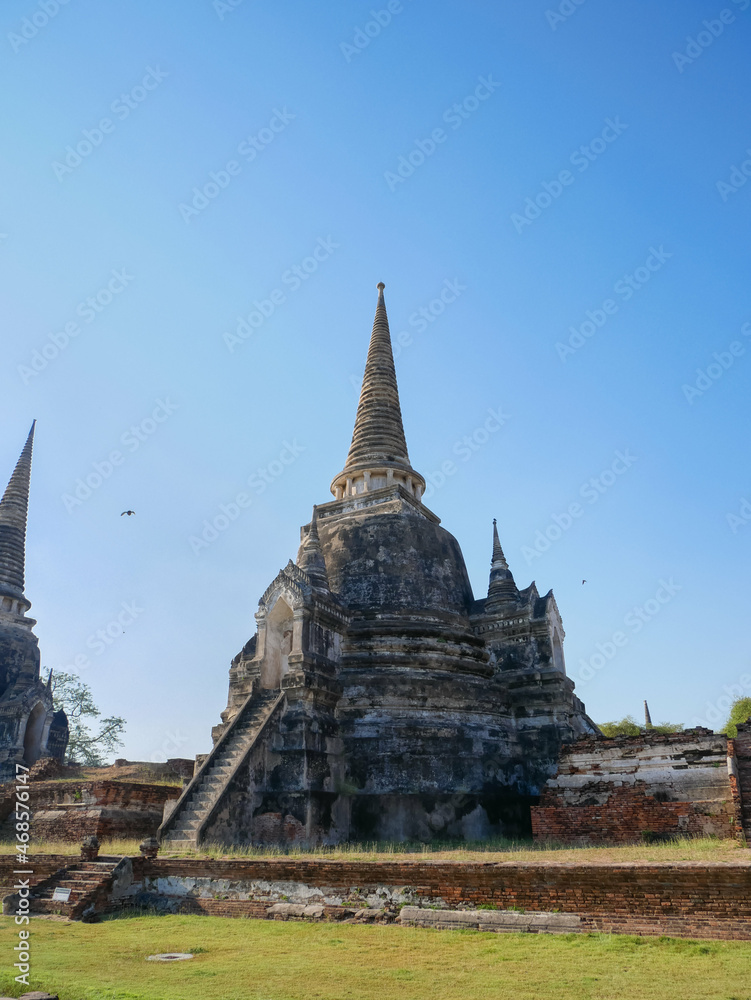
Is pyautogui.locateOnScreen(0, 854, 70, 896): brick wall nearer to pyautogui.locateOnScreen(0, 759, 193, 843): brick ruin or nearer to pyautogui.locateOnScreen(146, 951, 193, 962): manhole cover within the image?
pyautogui.locateOnScreen(0, 759, 193, 843): brick ruin

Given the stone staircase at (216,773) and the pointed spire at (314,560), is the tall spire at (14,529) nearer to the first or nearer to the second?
the pointed spire at (314,560)

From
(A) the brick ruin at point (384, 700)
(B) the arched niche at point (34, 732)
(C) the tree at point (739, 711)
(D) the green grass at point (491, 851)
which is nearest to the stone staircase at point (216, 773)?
(A) the brick ruin at point (384, 700)

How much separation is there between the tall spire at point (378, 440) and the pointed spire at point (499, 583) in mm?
4277

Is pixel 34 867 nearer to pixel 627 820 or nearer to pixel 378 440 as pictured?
pixel 627 820

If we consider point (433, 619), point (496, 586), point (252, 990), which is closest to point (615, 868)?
point (252, 990)

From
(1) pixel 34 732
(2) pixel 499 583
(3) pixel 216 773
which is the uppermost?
(2) pixel 499 583

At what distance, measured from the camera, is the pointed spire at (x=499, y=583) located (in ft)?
Answer: 74.0

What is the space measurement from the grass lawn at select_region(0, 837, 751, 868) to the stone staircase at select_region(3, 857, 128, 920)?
111 cm

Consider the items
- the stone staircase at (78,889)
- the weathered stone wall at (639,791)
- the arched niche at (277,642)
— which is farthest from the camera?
the arched niche at (277,642)

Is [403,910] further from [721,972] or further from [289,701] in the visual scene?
[289,701]

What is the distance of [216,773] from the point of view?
16.5 meters

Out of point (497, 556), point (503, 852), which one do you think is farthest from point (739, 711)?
point (503, 852)

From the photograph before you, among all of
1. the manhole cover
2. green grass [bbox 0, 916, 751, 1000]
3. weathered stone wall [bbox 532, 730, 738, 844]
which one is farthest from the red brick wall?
the manhole cover

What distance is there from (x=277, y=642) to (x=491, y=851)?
8.49m
